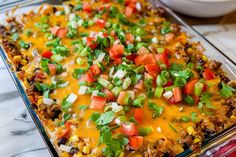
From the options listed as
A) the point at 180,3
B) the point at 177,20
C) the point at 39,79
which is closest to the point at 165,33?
the point at 177,20

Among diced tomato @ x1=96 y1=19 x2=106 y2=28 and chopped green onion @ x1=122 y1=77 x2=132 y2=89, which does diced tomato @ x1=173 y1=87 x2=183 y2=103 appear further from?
diced tomato @ x1=96 y1=19 x2=106 y2=28

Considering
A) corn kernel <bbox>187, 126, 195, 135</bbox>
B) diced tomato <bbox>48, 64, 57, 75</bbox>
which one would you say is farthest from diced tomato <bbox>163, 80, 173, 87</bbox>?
diced tomato <bbox>48, 64, 57, 75</bbox>

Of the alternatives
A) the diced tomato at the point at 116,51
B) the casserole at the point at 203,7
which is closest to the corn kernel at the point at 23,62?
the diced tomato at the point at 116,51

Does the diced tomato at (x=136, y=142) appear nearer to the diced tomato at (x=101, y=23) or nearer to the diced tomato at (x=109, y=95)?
the diced tomato at (x=109, y=95)

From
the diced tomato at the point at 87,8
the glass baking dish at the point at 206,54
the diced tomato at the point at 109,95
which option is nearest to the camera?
the glass baking dish at the point at 206,54

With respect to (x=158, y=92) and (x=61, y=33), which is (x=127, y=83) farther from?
(x=61, y=33)

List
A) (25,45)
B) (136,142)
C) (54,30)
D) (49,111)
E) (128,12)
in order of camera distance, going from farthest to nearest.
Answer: (128,12) < (54,30) < (25,45) < (49,111) < (136,142)

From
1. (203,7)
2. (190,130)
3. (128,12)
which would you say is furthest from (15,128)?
(203,7)
